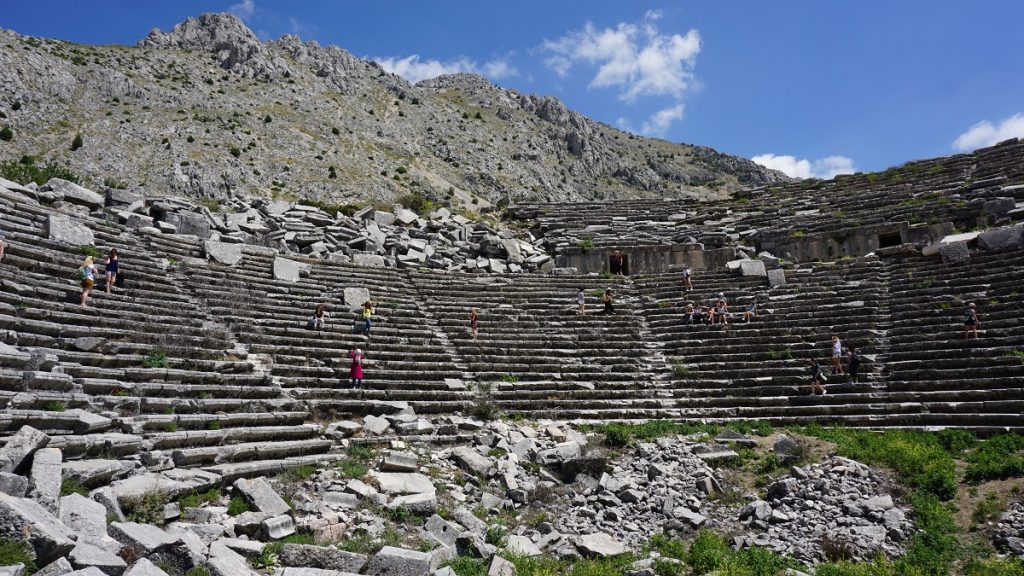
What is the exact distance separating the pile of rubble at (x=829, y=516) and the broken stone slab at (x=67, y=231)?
49.4 ft

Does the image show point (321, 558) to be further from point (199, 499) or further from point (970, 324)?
point (970, 324)

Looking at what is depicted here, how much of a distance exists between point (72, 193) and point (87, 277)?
792 centimetres

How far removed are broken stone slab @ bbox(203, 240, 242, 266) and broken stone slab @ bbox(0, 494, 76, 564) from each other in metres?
14.0

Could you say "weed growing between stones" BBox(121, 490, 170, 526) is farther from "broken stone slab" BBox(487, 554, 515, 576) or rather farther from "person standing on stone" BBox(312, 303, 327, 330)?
"person standing on stone" BBox(312, 303, 327, 330)

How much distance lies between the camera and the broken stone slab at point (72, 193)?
17062 millimetres

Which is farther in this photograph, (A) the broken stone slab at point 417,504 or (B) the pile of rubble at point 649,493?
Result: (B) the pile of rubble at point 649,493

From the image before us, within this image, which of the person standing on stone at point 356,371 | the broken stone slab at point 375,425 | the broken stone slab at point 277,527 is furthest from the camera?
the person standing on stone at point 356,371

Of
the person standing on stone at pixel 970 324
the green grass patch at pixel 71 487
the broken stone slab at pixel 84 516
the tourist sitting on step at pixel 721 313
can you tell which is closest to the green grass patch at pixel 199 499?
the green grass patch at pixel 71 487

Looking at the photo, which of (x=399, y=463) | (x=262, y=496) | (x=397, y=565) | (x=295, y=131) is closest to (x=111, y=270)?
(x=399, y=463)

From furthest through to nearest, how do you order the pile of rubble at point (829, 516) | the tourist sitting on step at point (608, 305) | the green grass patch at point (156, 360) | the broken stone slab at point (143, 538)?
the tourist sitting on step at point (608, 305)
the green grass patch at point (156, 360)
the pile of rubble at point (829, 516)
the broken stone slab at point (143, 538)

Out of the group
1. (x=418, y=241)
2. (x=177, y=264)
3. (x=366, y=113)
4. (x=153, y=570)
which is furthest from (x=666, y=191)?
(x=153, y=570)

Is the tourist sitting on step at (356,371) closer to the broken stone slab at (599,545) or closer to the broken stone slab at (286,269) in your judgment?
the broken stone slab at (286,269)

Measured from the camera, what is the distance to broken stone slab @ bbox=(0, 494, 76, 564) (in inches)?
165

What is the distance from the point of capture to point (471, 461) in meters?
9.95
